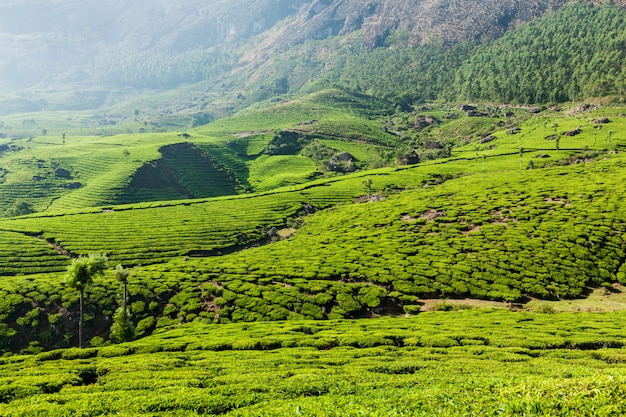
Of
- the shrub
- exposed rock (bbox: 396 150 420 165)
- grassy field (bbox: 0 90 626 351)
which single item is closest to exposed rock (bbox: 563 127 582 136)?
grassy field (bbox: 0 90 626 351)

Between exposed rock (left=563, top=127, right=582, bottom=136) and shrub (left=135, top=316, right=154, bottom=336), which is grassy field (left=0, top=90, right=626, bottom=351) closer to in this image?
shrub (left=135, top=316, right=154, bottom=336)

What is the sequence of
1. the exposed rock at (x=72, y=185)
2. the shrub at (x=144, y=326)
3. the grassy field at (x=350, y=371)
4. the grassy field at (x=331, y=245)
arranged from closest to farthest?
the grassy field at (x=350, y=371)
the shrub at (x=144, y=326)
the grassy field at (x=331, y=245)
the exposed rock at (x=72, y=185)

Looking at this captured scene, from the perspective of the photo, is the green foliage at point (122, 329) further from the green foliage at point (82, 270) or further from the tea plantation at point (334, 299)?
the green foliage at point (82, 270)

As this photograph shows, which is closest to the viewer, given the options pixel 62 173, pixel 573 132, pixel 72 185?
pixel 72 185

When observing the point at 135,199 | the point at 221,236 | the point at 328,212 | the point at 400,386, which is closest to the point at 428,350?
the point at 400,386

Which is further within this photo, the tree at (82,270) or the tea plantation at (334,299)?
the tree at (82,270)

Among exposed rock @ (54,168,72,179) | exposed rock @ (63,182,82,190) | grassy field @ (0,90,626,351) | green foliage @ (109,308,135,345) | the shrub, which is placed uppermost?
exposed rock @ (54,168,72,179)

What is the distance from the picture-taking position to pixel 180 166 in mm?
199500

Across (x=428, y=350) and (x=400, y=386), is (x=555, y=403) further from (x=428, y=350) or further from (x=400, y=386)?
(x=428, y=350)

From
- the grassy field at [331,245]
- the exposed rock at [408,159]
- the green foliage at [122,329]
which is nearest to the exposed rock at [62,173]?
the grassy field at [331,245]

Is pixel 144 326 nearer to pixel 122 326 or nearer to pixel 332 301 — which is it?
pixel 122 326

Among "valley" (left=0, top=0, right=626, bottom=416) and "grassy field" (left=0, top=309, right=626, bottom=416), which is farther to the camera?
"valley" (left=0, top=0, right=626, bottom=416)

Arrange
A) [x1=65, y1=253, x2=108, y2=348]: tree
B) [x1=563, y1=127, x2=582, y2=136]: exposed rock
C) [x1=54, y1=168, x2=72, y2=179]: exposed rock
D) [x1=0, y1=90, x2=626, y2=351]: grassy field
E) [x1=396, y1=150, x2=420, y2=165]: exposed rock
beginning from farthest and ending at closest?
1. [x1=396, y1=150, x2=420, y2=165]: exposed rock
2. [x1=563, y1=127, x2=582, y2=136]: exposed rock
3. [x1=54, y1=168, x2=72, y2=179]: exposed rock
4. [x1=0, y1=90, x2=626, y2=351]: grassy field
5. [x1=65, y1=253, x2=108, y2=348]: tree

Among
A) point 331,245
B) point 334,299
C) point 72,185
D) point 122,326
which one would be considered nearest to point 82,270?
point 122,326
